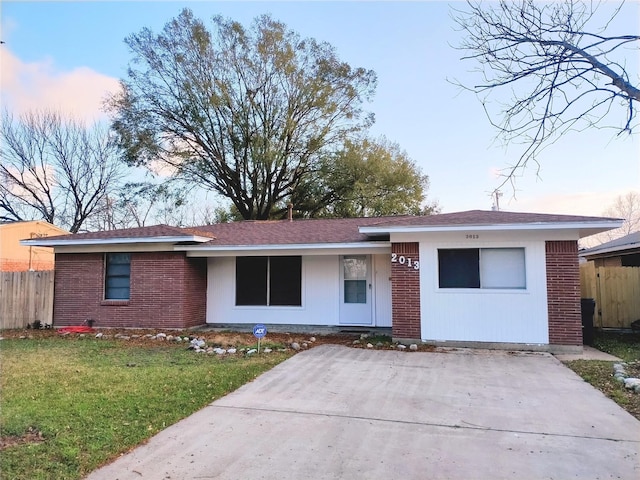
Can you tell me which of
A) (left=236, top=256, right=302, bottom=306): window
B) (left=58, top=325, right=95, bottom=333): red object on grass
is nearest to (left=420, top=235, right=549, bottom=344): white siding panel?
(left=236, top=256, right=302, bottom=306): window

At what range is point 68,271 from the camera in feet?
41.5

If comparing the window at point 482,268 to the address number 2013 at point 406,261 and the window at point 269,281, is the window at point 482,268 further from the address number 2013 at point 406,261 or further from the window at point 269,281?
the window at point 269,281

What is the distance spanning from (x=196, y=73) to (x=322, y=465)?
23414mm

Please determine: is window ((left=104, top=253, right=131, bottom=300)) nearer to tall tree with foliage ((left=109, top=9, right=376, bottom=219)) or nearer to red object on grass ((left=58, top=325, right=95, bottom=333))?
red object on grass ((left=58, top=325, right=95, bottom=333))

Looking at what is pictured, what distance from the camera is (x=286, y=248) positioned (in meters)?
11.5

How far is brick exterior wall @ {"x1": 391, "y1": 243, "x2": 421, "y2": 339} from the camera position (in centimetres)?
958

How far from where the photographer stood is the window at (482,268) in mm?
9180

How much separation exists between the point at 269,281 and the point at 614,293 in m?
10.0

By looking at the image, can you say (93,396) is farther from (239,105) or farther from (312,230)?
(239,105)

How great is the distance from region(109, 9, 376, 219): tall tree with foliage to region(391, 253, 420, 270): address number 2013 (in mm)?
15398

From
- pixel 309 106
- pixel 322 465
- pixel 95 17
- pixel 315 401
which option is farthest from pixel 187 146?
pixel 322 465

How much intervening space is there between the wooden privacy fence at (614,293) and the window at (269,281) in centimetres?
859

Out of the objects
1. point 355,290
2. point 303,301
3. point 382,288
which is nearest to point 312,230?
point 303,301

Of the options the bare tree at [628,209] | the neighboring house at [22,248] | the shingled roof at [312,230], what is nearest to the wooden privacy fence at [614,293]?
the shingled roof at [312,230]
